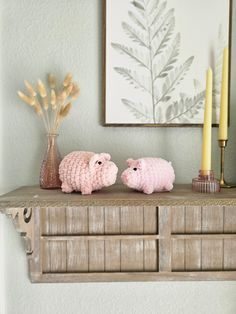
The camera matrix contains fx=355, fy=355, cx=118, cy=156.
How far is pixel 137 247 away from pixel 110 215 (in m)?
0.09

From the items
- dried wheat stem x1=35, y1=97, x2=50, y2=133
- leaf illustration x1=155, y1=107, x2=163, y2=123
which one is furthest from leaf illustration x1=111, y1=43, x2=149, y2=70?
dried wheat stem x1=35, y1=97, x2=50, y2=133

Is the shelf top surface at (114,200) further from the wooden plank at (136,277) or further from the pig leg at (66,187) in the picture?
the wooden plank at (136,277)

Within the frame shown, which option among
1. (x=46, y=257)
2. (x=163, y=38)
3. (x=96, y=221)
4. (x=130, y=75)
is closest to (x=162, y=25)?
(x=163, y=38)

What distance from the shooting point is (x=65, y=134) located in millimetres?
800

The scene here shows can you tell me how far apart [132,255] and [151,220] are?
0.29 ft

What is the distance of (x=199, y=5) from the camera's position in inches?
31.0

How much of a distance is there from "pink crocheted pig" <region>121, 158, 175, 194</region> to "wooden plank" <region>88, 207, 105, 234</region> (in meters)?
0.11

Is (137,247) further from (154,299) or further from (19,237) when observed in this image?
(19,237)

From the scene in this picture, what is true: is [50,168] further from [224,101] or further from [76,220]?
[224,101]

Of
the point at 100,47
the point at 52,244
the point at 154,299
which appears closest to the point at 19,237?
the point at 52,244

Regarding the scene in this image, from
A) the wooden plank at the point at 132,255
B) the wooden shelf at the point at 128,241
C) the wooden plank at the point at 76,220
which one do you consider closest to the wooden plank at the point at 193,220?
the wooden shelf at the point at 128,241

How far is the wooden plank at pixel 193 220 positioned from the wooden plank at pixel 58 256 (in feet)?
0.86

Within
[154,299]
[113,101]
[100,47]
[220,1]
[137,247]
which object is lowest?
[154,299]

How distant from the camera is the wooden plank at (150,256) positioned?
2.44 ft
